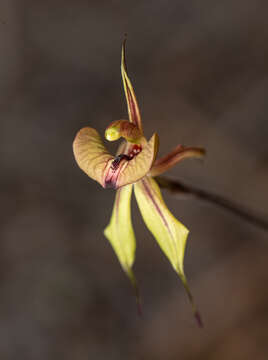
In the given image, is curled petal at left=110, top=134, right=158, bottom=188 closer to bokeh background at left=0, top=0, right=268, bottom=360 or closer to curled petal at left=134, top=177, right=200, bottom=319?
curled petal at left=134, top=177, right=200, bottom=319

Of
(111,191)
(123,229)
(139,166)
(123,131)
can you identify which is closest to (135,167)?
(139,166)

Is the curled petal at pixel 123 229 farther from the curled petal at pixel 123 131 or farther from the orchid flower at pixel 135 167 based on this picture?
the curled petal at pixel 123 131

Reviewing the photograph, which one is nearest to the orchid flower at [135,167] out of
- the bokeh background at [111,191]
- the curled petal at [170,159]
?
the curled petal at [170,159]

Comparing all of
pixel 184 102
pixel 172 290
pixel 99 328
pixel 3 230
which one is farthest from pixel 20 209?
pixel 184 102

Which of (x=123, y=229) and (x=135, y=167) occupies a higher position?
(x=135, y=167)

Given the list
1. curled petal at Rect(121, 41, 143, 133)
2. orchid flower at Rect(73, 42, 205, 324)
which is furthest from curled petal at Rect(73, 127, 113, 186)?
curled petal at Rect(121, 41, 143, 133)

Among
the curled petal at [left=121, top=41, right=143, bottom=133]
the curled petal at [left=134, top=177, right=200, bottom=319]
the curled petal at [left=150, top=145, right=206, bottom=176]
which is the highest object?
the curled petal at [left=121, top=41, right=143, bottom=133]

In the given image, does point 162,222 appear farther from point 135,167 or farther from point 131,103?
point 131,103

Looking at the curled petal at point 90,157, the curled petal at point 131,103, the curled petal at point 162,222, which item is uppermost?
the curled petal at point 131,103
